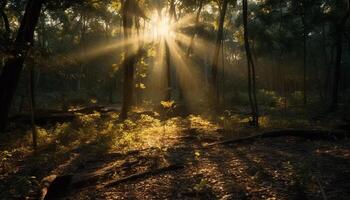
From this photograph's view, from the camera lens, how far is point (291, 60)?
193 feet

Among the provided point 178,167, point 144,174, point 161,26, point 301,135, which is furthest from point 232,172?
point 161,26

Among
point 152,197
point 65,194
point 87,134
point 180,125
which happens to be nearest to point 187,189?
point 152,197

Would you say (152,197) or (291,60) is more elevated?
(291,60)

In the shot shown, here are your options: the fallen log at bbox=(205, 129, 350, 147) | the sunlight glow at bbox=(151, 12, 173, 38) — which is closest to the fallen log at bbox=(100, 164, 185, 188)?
the fallen log at bbox=(205, 129, 350, 147)

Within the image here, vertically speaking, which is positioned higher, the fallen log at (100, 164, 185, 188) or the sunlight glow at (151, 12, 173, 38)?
the sunlight glow at (151, 12, 173, 38)

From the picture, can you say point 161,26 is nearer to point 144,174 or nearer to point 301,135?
point 301,135

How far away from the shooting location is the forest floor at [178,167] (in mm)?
8148

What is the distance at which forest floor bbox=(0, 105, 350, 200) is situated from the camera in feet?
26.7

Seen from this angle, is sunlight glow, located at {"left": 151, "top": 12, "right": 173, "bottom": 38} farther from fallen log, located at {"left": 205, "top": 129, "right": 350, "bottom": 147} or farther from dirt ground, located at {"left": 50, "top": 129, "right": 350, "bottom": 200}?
dirt ground, located at {"left": 50, "top": 129, "right": 350, "bottom": 200}

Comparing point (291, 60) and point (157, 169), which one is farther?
point (291, 60)

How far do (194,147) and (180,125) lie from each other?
23.0ft

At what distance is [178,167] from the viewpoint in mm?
10344

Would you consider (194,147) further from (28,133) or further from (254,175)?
(28,133)

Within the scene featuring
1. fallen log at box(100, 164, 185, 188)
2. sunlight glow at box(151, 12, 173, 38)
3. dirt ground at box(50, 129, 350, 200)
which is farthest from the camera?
sunlight glow at box(151, 12, 173, 38)
